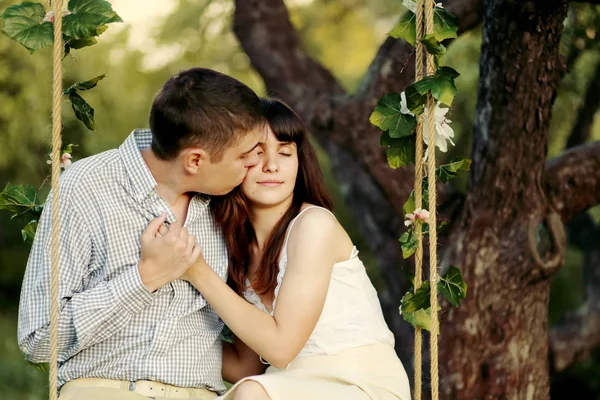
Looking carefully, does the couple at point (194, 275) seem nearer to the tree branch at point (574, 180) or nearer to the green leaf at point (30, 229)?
the green leaf at point (30, 229)

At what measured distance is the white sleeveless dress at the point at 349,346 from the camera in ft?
7.16

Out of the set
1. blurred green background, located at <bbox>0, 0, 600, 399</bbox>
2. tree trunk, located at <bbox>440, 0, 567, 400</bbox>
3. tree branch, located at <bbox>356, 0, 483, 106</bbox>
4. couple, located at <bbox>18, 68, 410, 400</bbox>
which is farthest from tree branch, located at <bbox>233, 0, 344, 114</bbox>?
couple, located at <bbox>18, 68, 410, 400</bbox>

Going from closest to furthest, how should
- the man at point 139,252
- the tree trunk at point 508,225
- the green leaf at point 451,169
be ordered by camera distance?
1. the man at point 139,252
2. the green leaf at point 451,169
3. the tree trunk at point 508,225

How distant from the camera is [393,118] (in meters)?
2.26

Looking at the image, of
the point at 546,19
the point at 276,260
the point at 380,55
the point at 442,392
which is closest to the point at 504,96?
the point at 546,19

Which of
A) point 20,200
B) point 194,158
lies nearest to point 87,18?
→ point 194,158

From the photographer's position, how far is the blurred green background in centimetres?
585

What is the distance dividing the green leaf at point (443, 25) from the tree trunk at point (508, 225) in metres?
1.24

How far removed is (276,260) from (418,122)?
1.66 ft

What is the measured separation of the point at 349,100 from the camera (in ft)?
13.5

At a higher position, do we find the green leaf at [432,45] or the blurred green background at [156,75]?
the blurred green background at [156,75]

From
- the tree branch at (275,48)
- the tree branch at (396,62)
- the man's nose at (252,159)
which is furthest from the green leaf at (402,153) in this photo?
the tree branch at (275,48)

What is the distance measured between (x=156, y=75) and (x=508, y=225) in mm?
4910

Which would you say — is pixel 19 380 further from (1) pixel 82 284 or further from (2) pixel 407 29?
(2) pixel 407 29
